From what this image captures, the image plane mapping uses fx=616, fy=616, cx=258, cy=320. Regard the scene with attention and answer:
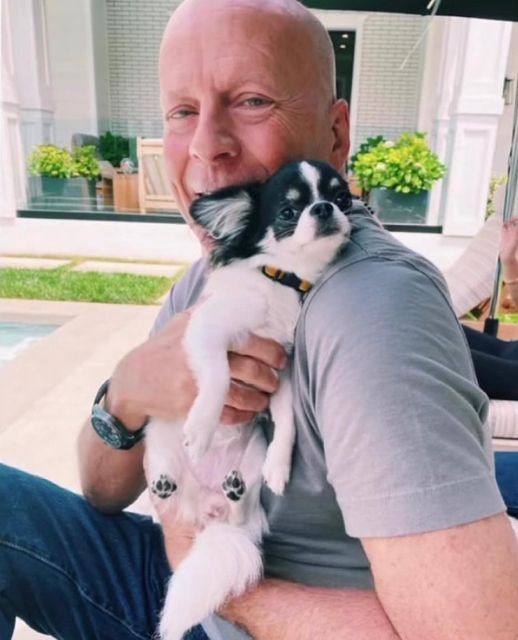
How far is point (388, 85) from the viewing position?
29.9ft

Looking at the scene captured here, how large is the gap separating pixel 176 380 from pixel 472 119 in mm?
7258

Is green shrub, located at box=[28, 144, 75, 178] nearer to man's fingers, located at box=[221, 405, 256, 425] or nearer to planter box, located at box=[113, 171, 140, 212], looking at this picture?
planter box, located at box=[113, 171, 140, 212]

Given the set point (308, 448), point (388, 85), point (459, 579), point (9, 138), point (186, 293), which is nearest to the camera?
point (459, 579)

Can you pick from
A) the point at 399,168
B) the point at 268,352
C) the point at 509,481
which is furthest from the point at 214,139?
the point at 399,168

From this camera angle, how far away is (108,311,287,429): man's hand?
100 centimetres

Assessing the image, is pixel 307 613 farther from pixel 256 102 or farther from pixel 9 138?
pixel 9 138

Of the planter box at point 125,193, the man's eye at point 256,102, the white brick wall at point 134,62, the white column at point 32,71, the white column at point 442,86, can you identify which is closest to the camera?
the man's eye at point 256,102

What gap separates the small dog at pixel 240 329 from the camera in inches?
36.9

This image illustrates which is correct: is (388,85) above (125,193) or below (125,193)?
above

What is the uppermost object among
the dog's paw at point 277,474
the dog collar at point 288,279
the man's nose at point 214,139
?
the man's nose at point 214,139

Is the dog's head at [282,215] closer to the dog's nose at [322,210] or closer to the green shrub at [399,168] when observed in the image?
the dog's nose at [322,210]

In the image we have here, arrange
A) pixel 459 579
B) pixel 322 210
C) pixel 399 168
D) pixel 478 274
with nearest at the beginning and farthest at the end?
1. pixel 459 579
2. pixel 322 210
3. pixel 478 274
4. pixel 399 168

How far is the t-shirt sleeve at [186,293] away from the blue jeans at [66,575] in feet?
1.44

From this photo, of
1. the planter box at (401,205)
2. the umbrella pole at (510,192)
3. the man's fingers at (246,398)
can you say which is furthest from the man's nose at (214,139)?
the planter box at (401,205)
